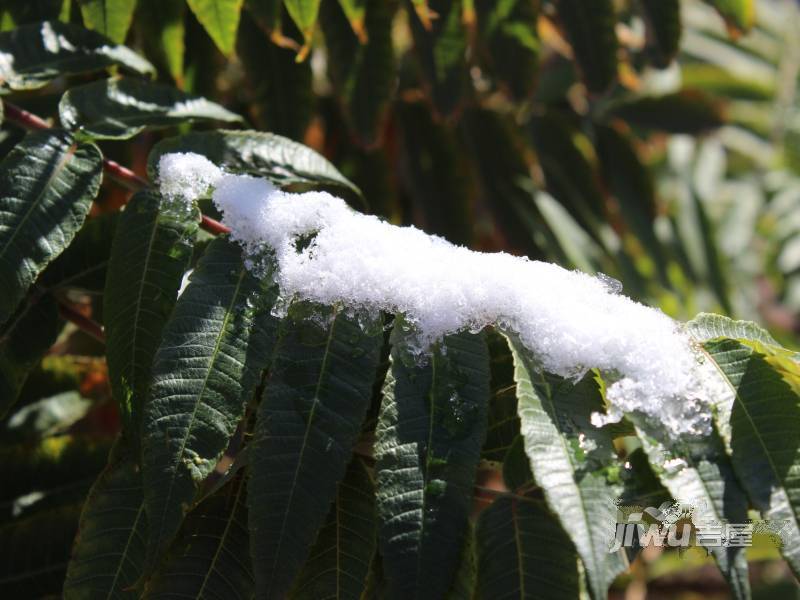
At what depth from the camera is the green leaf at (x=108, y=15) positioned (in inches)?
45.8

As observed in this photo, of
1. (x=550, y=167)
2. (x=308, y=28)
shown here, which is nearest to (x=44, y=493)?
(x=308, y=28)

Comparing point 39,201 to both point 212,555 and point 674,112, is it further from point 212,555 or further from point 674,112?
point 674,112

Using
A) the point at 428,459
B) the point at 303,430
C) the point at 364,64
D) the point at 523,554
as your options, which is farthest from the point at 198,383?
the point at 364,64

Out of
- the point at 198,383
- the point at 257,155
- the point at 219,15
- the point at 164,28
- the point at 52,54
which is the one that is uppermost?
the point at 164,28

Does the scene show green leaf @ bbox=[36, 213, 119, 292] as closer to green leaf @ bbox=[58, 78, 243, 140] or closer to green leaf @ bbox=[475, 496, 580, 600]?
green leaf @ bbox=[58, 78, 243, 140]

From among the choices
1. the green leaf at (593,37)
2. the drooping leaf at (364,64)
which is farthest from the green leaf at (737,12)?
the drooping leaf at (364,64)

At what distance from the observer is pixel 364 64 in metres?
1.38

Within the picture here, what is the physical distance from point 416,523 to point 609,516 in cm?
15

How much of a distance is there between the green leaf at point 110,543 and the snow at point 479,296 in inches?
9.0

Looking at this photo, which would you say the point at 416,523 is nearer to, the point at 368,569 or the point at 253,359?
the point at 368,569

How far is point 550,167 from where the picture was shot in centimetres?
169

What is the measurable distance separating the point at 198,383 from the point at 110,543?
0.16 metres

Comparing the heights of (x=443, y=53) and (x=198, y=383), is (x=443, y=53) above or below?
above

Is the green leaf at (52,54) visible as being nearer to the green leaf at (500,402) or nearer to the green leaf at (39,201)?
the green leaf at (39,201)
